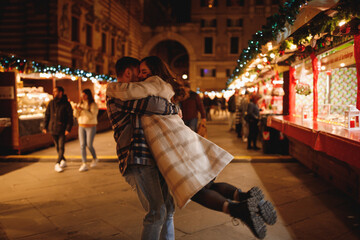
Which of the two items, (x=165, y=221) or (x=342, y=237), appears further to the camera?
(x=342, y=237)

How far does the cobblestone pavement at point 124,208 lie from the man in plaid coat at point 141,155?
1255 mm

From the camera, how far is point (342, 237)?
361cm

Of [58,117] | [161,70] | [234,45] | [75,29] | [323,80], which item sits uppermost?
[234,45]

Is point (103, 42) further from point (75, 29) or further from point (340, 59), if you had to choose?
point (340, 59)

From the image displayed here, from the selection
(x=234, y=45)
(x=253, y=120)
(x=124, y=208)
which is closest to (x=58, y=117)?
(x=124, y=208)

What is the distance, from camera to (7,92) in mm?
9422

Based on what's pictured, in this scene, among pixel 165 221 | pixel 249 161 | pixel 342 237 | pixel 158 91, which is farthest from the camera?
pixel 249 161

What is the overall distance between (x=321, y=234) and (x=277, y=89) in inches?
250

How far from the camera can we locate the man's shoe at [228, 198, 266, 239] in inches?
89.4

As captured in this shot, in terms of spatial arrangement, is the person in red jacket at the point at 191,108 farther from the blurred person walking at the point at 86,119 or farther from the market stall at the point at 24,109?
the market stall at the point at 24,109

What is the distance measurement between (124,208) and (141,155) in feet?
8.40

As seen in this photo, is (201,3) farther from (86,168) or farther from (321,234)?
(321,234)

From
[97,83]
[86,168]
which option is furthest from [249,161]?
[97,83]

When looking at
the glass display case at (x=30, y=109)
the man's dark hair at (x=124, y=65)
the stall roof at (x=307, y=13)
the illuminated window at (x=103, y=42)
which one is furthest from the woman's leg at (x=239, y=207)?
the illuminated window at (x=103, y=42)
